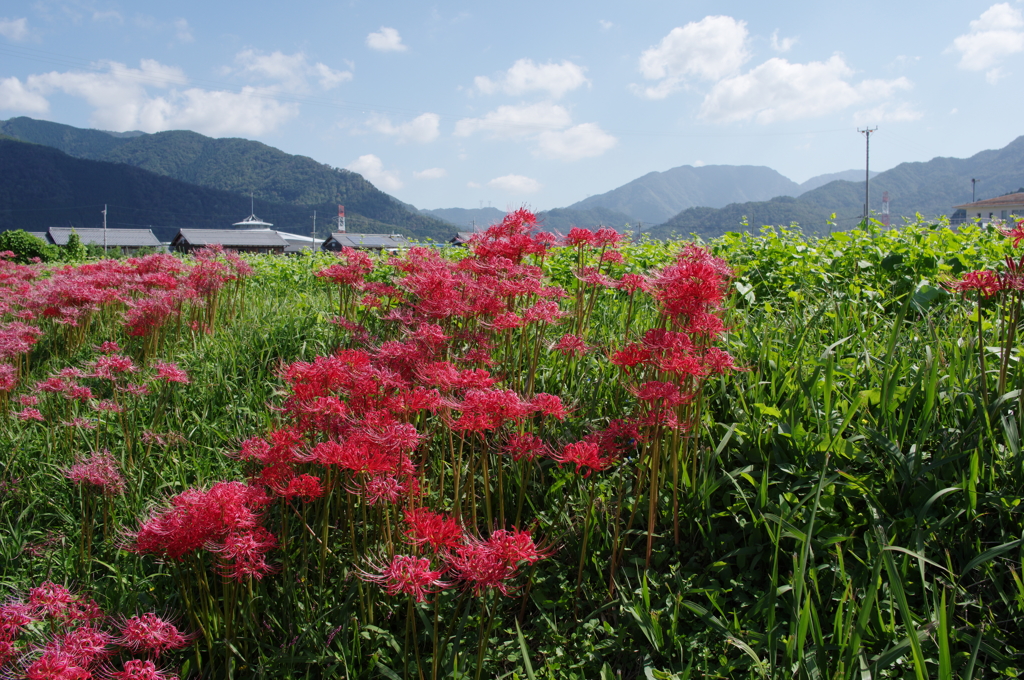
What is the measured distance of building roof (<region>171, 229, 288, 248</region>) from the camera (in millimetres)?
66500

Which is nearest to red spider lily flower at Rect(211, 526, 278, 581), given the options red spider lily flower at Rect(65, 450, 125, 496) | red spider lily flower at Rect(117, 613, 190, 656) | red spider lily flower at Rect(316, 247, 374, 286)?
red spider lily flower at Rect(117, 613, 190, 656)

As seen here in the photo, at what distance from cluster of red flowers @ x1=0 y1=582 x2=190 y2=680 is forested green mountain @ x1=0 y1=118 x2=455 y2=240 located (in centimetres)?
15099

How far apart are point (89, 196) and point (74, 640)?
16369cm

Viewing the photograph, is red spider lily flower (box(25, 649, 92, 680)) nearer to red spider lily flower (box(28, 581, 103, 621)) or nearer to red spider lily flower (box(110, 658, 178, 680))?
red spider lily flower (box(110, 658, 178, 680))

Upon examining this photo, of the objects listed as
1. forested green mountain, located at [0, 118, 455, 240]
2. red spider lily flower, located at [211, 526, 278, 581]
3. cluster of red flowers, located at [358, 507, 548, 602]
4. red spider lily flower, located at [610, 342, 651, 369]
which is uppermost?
forested green mountain, located at [0, 118, 455, 240]

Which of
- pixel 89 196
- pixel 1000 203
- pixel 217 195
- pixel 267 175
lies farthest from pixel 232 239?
pixel 267 175

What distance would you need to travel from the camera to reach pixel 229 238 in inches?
2891

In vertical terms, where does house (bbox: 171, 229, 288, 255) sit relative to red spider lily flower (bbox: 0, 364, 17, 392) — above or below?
above

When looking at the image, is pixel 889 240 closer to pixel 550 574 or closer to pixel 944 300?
pixel 944 300

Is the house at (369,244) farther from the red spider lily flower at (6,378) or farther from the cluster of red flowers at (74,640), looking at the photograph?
the cluster of red flowers at (74,640)

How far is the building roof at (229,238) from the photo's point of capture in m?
66.5

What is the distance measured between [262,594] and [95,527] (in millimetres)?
1366

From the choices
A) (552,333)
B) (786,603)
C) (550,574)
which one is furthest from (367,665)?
(552,333)

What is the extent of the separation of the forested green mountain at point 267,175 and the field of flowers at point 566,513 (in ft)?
492
